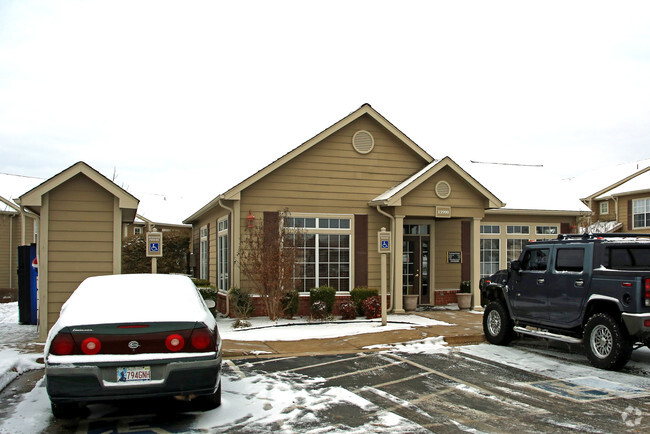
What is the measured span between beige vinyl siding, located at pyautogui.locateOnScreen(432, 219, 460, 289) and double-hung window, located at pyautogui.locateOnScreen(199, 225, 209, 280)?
27.2 ft

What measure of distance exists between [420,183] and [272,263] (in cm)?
467

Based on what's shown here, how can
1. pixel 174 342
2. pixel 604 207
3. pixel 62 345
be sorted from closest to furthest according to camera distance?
pixel 62 345
pixel 174 342
pixel 604 207

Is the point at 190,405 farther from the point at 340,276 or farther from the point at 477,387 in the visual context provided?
the point at 340,276

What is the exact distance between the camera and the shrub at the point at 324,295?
15398 millimetres

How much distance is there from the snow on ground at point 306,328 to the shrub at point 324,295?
0.68m

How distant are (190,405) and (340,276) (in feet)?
32.0

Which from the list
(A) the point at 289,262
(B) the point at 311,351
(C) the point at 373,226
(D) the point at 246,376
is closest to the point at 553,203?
(C) the point at 373,226

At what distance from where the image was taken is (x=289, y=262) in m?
14.6

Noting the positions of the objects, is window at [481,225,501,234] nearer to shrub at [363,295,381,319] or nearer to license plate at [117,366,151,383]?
shrub at [363,295,381,319]

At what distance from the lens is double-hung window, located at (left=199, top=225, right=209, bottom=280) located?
853 inches

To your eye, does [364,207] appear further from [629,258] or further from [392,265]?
[629,258]

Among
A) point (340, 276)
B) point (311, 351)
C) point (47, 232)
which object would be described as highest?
point (47, 232)

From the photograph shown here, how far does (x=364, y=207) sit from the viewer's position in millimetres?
16797

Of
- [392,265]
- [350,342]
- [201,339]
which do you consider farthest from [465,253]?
[201,339]
